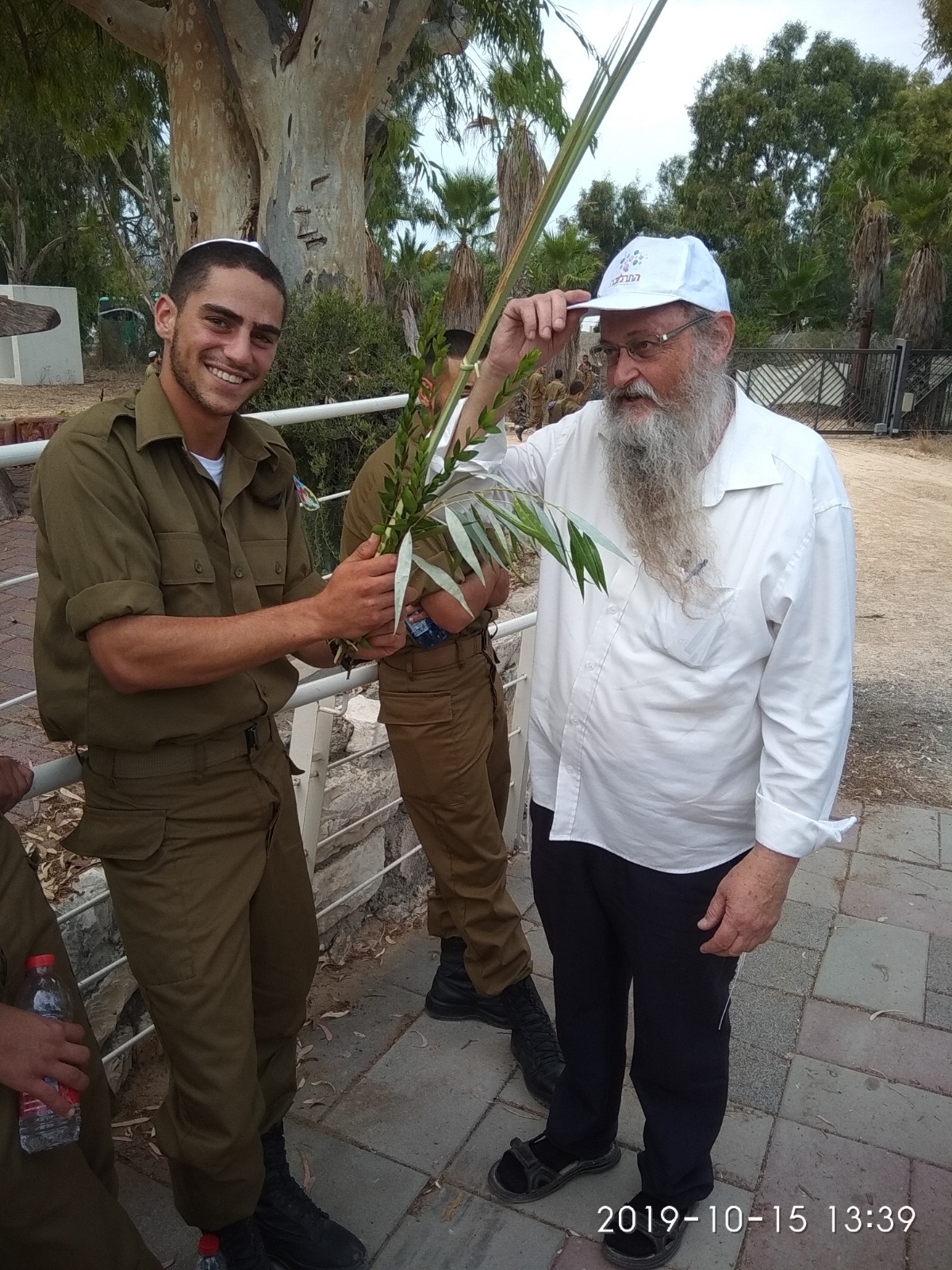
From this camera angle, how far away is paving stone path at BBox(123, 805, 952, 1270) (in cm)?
239

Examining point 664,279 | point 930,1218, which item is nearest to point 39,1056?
point 664,279

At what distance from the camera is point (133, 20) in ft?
27.2

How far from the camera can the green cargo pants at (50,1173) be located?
63.2 inches

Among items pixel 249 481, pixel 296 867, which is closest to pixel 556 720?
pixel 296 867

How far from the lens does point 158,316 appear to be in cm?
213

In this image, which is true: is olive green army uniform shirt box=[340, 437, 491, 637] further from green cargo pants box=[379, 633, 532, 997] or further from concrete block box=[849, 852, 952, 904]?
concrete block box=[849, 852, 952, 904]

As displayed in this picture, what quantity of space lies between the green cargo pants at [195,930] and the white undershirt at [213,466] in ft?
1.73

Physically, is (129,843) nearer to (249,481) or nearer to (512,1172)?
(249,481)

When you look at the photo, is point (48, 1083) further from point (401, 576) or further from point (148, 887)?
point (401, 576)

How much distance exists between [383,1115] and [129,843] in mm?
1258

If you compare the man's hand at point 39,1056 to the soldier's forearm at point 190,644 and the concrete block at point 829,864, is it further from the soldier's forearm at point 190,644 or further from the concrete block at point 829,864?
the concrete block at point 829,864

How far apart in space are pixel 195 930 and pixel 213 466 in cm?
92

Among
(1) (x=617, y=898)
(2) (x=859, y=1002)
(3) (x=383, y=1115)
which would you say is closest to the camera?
(1) (x=617, y=898)

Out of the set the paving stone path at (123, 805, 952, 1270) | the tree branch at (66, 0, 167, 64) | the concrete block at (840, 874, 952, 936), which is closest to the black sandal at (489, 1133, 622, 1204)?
the paving stone path at (123, 805, 952, 1270)
